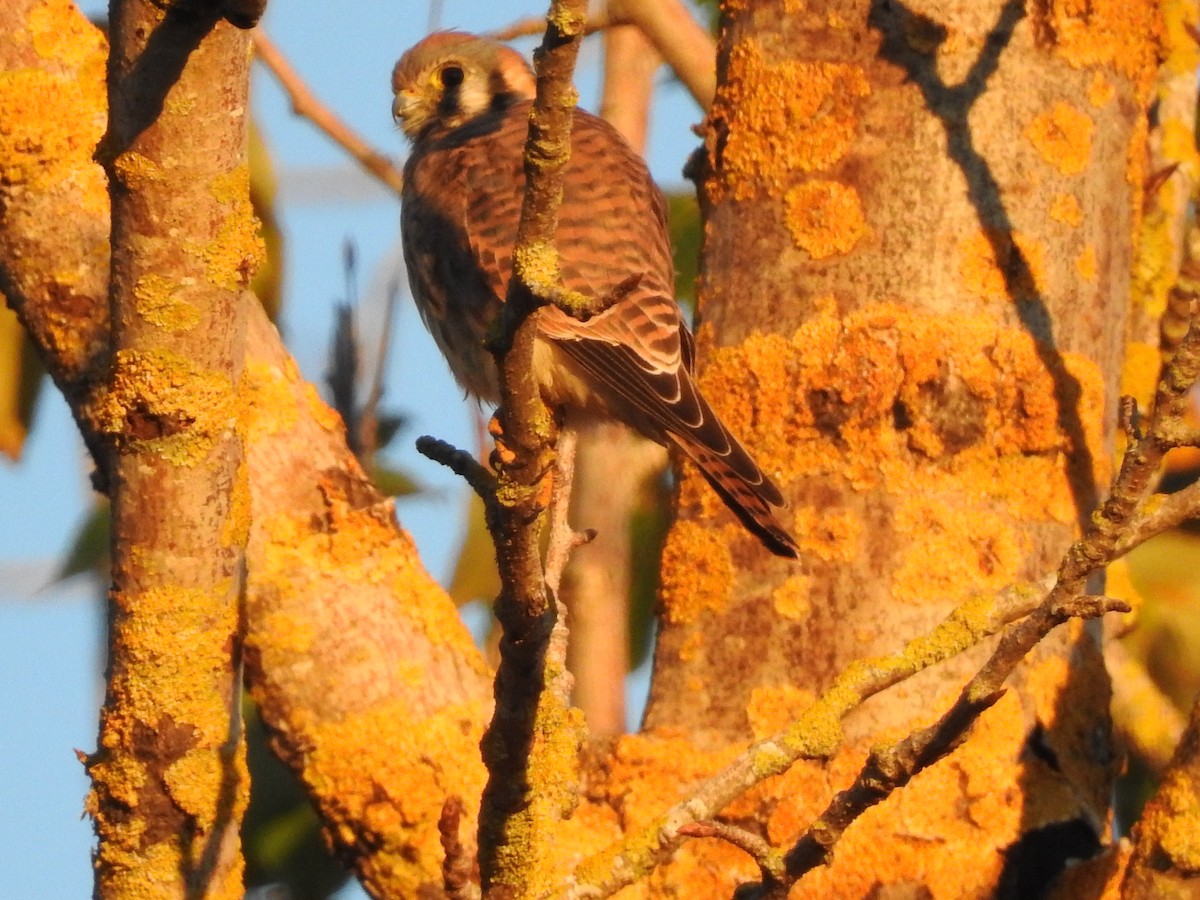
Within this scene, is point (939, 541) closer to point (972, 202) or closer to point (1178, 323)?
point (972, 202)

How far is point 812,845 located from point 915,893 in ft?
2.17

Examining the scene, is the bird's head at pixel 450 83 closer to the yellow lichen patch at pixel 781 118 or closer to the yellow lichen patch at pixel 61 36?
the yellow lichen patch at pixel 781 118

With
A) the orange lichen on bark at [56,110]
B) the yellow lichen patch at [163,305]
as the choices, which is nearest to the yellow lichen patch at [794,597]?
the yellow lichen patch at [163,305]

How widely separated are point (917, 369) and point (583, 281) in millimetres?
788

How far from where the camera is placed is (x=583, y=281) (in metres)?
3.13

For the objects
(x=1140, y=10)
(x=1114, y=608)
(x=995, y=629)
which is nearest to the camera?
(x=1114, y=608)

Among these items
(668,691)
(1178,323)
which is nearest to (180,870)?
(668,691)

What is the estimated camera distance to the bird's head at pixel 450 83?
13.8 feet

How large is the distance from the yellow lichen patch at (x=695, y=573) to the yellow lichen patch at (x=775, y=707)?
0.16 m

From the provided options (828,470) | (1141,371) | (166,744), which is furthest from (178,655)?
(1141,371)

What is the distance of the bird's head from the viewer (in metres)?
4.20

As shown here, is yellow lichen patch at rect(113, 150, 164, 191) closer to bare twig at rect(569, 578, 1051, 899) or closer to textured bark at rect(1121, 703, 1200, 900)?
bare twig at rect(569, 578, 1051, 899)

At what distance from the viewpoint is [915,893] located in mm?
2365

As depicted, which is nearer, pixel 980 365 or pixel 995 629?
pixel 995 629
